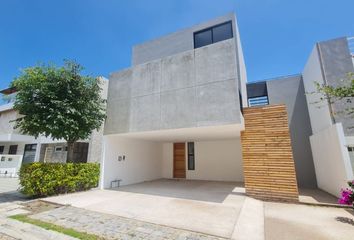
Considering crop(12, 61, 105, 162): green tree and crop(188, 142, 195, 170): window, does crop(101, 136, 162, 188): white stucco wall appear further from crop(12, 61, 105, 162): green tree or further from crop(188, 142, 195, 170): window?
crop(188, 142, 195, 170): window

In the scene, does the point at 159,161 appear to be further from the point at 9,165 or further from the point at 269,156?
the point at 9,165

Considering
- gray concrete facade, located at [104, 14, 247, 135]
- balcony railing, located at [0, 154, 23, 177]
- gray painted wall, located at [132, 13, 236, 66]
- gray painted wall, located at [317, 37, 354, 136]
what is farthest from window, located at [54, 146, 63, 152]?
gray painted wall, located at [317, 37, 354, 136]

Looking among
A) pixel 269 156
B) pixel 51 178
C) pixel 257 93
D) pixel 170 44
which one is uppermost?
pixel 170 44

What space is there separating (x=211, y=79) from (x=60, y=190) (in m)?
7.43

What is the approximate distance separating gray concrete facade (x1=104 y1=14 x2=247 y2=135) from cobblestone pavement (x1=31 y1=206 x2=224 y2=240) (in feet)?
11.8

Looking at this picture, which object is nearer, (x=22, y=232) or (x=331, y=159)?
(x=22, y=232)

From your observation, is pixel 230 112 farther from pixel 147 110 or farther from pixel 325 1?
pixel 325 1

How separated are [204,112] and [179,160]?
748cm

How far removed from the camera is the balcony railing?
15891 millimetres

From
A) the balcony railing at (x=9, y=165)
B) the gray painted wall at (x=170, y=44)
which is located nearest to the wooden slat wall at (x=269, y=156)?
the gray painted wall at (x=170, y=44)

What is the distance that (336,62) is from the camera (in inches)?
318

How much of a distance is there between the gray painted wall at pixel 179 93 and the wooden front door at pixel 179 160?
584 centimetres

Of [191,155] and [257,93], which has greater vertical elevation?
[257,93]

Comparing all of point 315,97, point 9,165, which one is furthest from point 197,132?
point 9,165
